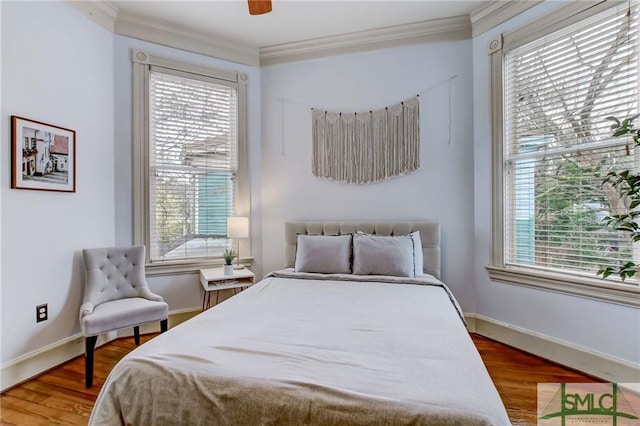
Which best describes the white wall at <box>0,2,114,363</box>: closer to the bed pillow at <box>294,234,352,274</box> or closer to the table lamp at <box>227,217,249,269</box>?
the table lamp at <box>227,217,249,269</box>

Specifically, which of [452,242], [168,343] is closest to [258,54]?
[452,242]

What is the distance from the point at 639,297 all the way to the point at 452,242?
1362 millimetres

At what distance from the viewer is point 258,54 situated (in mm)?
3602

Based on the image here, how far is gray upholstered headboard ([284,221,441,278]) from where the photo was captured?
119 inches

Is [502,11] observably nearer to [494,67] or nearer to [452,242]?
[494,67]

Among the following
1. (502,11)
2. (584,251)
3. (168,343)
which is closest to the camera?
(168,343)

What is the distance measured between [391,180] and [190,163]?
2.19 metres

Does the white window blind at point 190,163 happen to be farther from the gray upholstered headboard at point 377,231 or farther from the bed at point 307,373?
the bed at point 307,373

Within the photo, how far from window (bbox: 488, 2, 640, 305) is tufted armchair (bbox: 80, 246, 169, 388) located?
309 cm

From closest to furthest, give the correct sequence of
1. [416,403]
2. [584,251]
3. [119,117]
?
[416,403] → [584,251] → [119,117]

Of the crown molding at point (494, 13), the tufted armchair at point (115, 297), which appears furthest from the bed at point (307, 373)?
the crown molding at point (494, 13)

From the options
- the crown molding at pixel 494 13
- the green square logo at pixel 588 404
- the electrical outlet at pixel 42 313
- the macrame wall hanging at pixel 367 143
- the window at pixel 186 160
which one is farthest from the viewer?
the macrame wall hanging at pixel 367 143

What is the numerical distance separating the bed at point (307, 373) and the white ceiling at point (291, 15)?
106 inches

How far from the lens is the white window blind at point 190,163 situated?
10.4ft
